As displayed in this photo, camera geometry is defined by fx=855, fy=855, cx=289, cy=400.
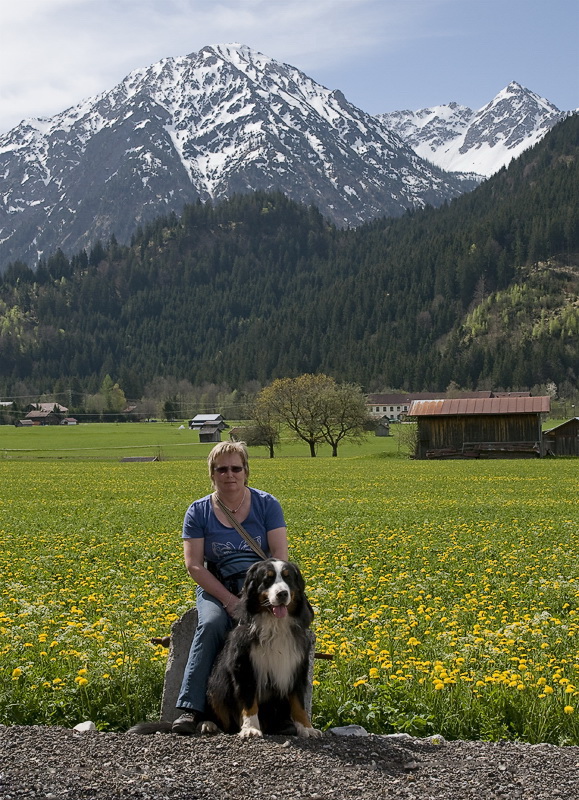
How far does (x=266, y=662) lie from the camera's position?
6.88 metres

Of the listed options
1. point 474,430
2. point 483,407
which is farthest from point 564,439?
point 474,430

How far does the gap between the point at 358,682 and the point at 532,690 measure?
160 centimetres

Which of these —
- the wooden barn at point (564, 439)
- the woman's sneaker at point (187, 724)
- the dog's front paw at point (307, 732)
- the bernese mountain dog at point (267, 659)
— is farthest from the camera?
the wooden barn at point (564, 439)

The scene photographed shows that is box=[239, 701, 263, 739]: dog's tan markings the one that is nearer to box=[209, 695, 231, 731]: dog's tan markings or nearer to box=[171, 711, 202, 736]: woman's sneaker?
box=[209, 695, 231, 731]: dog's tan markings

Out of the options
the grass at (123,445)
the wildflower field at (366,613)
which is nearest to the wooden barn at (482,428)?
the grass at (123,445)

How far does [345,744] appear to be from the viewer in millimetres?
6723

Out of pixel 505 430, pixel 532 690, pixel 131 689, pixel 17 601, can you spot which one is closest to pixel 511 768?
pixel 532 690

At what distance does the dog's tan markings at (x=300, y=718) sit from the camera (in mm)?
6949

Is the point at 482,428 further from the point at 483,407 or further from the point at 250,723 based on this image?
the point at 250,723

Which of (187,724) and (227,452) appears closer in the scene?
(187,724)

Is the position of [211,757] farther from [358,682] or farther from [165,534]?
[165,534]

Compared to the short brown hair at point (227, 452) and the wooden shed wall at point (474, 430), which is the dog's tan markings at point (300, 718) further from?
the wooden shed wall at point (474, 430)

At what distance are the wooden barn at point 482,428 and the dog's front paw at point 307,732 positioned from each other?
74399mm

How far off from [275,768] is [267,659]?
0.87 metres
